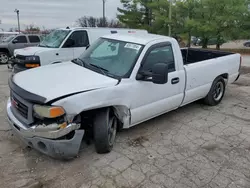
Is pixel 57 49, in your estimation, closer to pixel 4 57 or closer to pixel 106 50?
pixel 106 50

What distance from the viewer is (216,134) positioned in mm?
4117

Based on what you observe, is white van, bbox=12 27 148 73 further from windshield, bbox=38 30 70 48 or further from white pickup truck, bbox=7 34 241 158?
white pickup truck, bbox=7 34 241 158

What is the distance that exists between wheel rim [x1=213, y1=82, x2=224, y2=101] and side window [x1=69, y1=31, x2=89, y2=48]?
201 inches

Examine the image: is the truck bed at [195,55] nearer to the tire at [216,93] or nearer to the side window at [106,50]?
the tire at [216,93]

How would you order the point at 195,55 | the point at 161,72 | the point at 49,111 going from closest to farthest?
the point at 49,111, the point at 161,72, the point at 195,55

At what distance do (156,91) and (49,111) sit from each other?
187 cm

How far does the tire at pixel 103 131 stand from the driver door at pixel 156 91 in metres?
0.46

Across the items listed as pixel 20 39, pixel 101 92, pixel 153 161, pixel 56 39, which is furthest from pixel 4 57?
pixel 153 161

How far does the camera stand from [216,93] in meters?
5.59

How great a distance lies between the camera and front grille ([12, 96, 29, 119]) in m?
2.91

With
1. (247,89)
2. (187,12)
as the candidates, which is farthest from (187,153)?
(187,12)

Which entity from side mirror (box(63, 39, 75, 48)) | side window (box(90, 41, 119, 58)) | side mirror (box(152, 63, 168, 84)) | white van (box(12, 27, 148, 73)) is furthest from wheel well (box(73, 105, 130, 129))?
side mirror (box(63, 39, 75, 48))

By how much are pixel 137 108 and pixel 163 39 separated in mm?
1394

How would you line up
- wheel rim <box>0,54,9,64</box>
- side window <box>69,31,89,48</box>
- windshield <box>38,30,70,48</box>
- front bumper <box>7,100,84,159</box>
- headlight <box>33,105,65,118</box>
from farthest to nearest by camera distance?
wheel rim <box>0,54,9,64</box>
side window <box>69,31,89,48</box>
windshield <box>38,30,70,48</box>
front bumper <box>7,100,84,159</box>
headlight <box>33,105,65,118</box>
